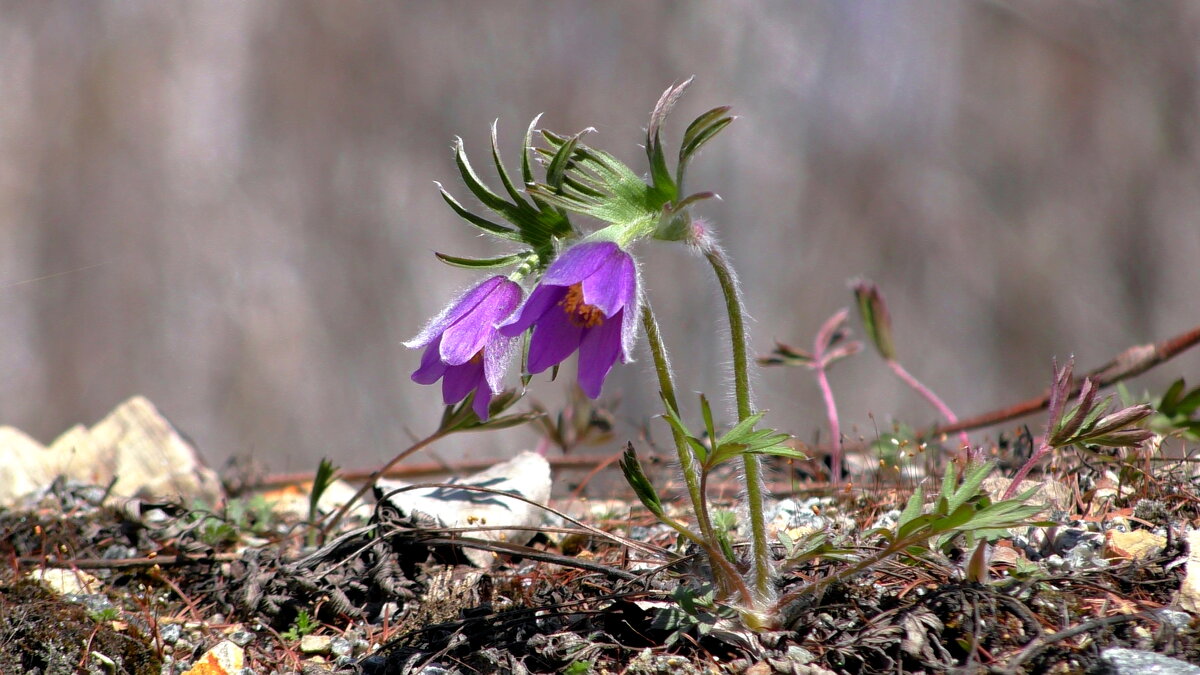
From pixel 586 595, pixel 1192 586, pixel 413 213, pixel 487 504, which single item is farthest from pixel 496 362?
pixel 413 213

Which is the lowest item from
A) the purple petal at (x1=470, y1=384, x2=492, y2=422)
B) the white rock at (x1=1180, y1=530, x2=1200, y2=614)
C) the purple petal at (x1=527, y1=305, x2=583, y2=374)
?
the white rock at (x1=1180, y1=530, x2=1200, y2=614)

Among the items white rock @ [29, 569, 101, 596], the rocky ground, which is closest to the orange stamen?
the rocky ground

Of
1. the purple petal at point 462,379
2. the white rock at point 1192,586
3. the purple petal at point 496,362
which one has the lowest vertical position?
the white rock at point 1192,586

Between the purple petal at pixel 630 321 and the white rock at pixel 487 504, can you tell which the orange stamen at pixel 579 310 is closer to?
the purple petal at pixel 630 321

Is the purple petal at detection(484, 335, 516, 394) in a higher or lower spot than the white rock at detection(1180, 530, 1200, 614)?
higher

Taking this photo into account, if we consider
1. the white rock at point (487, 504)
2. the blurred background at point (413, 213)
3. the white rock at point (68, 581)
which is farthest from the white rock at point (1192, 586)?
the blurred background at point (413, 213)

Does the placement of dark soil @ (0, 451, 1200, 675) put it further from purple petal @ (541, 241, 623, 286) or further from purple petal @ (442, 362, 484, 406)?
purple petal @ (541, 241, 623, 286)

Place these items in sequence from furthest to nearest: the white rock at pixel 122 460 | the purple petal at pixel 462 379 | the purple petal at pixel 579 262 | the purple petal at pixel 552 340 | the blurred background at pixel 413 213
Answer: the blurred background at pixel 413 213, the white rock at pixel 122 460, the purple petal at pixel 462 379, the purple petal at pixel 552 340, the purple petal at pixel 579 262
